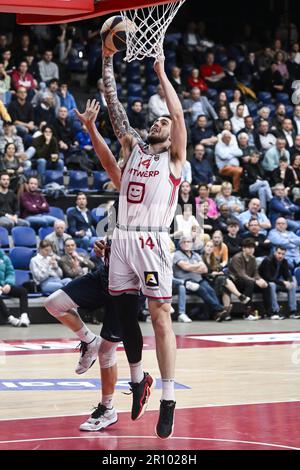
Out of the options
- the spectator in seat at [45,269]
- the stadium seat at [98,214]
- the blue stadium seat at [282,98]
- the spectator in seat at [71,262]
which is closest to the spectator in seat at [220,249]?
the stadium seat at [98,214]

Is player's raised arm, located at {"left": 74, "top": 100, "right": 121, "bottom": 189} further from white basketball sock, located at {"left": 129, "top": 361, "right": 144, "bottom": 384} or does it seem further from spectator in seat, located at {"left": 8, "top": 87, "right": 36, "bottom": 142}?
spectator in seat, located at {"left": 8, "top": 87, "right": 36, "bottom": 142}

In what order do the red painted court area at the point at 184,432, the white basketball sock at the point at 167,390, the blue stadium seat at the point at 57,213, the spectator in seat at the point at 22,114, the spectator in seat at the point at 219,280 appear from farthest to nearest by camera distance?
the spectator in seat at the point at 22,114 → the blue stadium seat at the point at 57,213 → the spectator in seat at the point at 219,280 → the white basketball sock at the point at 167,390 → the red painted court area at the point at 184,432

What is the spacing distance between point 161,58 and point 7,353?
5035 millimetres

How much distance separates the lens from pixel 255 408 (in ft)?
22.9

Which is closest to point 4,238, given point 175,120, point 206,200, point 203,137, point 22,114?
point 22,114

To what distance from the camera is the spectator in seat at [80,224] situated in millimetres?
14875

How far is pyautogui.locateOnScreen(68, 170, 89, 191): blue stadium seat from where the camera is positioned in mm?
16266

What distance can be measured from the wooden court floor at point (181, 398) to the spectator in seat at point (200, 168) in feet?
20.0

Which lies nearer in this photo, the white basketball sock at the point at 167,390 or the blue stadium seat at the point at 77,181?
the white basketball sock at the point at 167,390

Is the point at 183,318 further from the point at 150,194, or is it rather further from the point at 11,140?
the point at 150,194

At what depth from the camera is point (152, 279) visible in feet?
19.9

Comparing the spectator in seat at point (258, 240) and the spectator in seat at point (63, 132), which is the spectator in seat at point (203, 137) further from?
the spectator in seat at point (63, 132)

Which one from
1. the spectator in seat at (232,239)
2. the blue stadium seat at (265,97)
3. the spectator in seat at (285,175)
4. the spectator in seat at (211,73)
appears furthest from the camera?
the blue stadium seat at (265,97)

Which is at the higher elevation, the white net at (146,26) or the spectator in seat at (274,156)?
the white net at (146,26)
